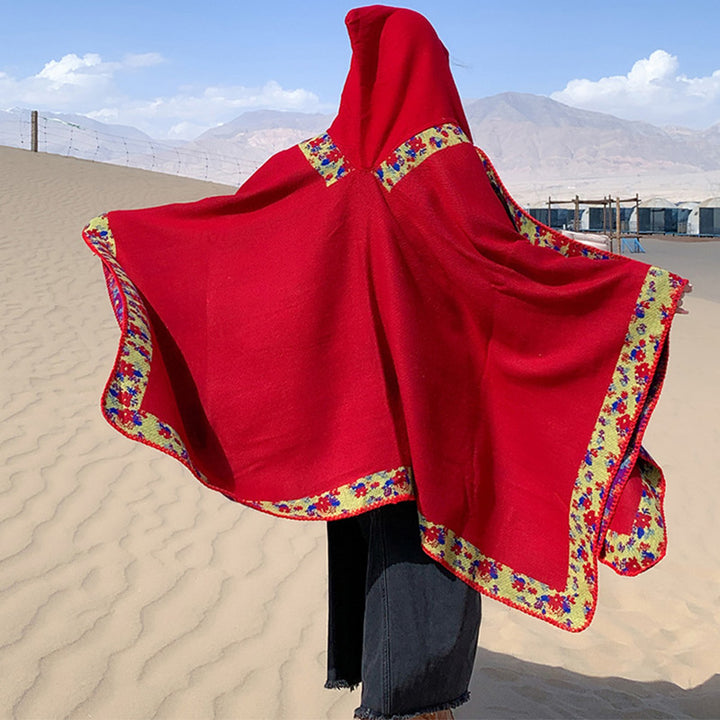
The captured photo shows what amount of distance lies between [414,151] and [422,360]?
51 cm

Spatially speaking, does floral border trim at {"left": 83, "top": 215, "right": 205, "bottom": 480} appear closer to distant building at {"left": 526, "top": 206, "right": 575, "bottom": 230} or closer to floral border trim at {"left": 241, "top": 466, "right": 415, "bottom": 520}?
floral border trim at {"left": 241, "top": 466, "right": 415, "bottom": 520}

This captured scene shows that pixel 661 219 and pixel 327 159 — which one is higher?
pixel 327 159

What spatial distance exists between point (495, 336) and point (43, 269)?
35.2 feet

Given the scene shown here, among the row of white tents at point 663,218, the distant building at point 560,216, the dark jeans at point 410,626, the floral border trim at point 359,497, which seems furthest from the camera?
the distant building at point 560,216

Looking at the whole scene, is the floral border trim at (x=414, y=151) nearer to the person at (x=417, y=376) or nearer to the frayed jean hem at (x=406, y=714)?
the person at (x=417, y=376)

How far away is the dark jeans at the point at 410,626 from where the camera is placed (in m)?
2.08

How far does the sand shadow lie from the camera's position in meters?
3.19

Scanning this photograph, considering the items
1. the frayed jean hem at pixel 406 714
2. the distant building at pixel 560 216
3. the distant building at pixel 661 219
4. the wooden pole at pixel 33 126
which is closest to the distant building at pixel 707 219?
the distant building at pixel 661 219

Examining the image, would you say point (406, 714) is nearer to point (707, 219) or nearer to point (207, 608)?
point (207, 608)

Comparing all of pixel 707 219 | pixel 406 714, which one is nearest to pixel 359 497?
pixel 406 714

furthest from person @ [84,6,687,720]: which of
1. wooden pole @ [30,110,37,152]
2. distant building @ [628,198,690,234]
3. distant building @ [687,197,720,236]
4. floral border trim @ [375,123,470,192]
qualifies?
distant building @ [628,198,690,234]

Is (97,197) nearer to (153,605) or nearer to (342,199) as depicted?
(153,605)

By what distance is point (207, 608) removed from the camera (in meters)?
3.72

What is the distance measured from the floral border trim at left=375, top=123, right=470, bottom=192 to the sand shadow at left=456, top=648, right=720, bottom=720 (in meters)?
2.08
